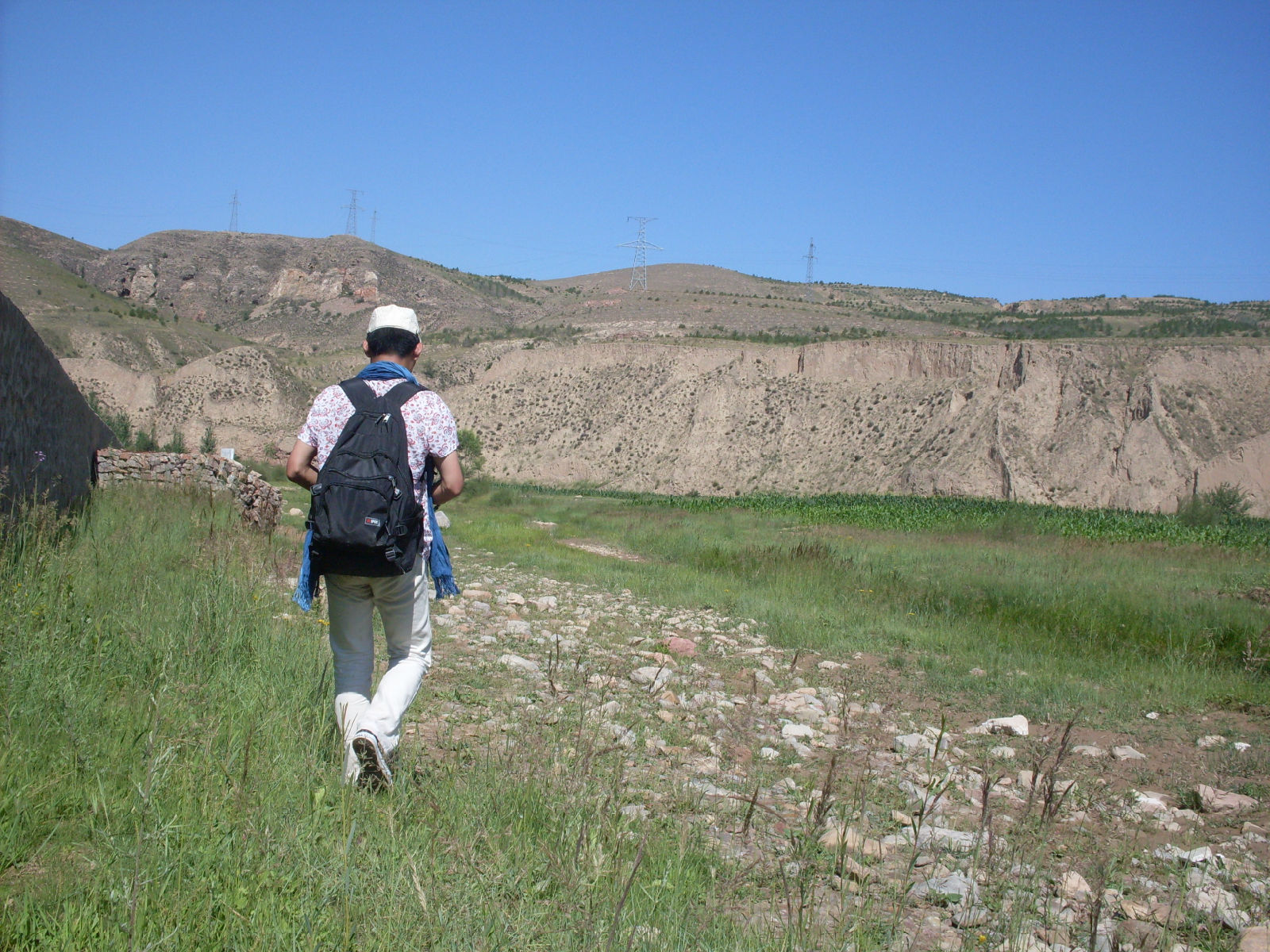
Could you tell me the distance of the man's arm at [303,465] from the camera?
3.70m

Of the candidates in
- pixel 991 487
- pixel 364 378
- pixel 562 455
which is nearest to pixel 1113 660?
pixel 364 378

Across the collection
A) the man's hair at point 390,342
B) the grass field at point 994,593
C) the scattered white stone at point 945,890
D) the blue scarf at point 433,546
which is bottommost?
the grass field at point 994,593

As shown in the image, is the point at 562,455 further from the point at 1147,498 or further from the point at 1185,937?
the point at 1185,937

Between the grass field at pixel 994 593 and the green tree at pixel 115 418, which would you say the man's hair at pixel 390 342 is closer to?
the grass field at pixel 994 593

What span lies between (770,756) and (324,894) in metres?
3.24

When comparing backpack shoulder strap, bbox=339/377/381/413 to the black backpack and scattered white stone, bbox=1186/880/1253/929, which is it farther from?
scattered white stone, bbox=1186/880/1253/929

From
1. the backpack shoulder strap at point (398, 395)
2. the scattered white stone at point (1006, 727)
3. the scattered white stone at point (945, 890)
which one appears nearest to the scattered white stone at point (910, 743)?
the scattered white stone at point (1006, 727)

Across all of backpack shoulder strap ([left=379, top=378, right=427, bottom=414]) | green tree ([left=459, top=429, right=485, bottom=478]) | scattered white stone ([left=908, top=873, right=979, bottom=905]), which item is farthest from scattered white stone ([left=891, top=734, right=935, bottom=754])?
green tree ([left=459, top=429, right=485, bottom=478])

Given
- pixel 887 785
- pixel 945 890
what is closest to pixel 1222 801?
pixel 887 785

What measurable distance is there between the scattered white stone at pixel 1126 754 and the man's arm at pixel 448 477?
489cm

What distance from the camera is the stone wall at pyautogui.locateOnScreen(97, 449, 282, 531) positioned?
11.7 m

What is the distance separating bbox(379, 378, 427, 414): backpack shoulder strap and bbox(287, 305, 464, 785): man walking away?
0.05 ft

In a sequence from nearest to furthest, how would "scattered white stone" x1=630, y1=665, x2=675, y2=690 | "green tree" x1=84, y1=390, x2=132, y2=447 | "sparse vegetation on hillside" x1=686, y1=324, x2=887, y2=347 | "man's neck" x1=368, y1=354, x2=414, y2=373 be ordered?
"man's neck" x1=368, y1=354, x2=414, y2=373 < "scattered white stone" x1=630, y1=665, x2=675, y2=690 < "green tree" x1=84, y1=390, x2=132, y2=447 < "sparse vegetation on hillside" x1=686, y1=324, x2=887, y2=347

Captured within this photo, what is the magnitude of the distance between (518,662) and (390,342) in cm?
343
